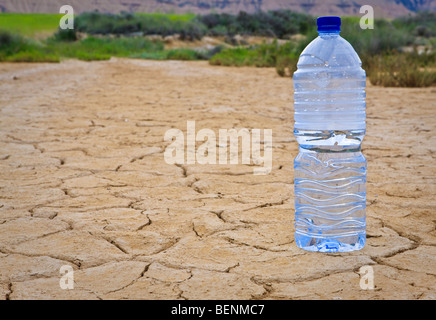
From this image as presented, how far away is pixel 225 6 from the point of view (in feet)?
281

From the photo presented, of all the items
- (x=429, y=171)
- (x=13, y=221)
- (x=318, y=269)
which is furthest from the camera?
(x=429, y=171)

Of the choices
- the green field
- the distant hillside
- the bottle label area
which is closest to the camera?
the bottle label area

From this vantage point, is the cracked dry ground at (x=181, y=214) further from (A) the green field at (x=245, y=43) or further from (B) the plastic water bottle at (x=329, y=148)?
(A) the green field at (x=245, y=43)

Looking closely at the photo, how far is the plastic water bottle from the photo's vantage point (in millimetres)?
2439

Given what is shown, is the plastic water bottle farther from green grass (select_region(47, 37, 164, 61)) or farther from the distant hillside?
the distant hillside

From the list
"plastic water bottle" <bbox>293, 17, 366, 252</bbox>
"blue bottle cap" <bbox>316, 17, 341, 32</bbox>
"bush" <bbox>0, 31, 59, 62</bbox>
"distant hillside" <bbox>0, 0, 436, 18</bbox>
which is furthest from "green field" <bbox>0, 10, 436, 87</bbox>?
"distant hillside" <bbox>0, 0, 436, 18</bbox>

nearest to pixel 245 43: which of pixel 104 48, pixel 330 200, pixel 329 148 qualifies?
pixel 104 48

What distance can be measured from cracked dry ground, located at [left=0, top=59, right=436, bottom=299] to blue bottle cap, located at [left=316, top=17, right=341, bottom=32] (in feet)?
3.06

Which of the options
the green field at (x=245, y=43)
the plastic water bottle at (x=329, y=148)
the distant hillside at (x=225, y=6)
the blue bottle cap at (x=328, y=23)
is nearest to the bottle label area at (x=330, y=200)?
the plastic water bottle at (x=329, y=148)

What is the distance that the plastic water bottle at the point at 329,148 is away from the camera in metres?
2.44

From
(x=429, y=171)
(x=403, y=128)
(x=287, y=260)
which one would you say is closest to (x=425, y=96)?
(x=403, y=128)
